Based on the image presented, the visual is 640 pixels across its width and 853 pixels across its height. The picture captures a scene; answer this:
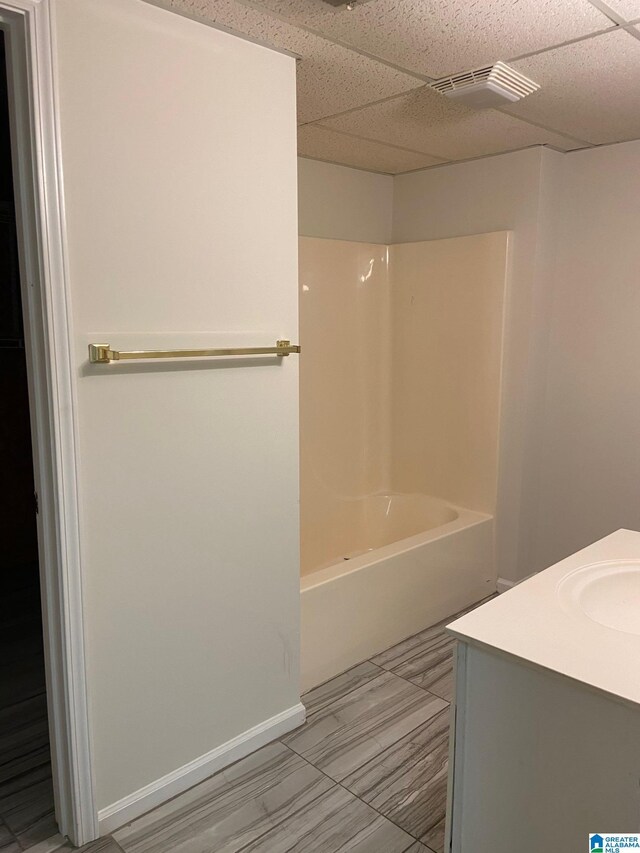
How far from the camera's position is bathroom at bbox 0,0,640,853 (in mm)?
1458

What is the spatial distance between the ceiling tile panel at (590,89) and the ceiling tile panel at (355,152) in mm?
673

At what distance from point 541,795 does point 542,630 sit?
1.06 ft

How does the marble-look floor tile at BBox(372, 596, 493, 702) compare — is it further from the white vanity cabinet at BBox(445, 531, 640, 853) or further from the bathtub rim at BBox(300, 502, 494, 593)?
the white vanity cabinet at BBox(445, 531, 640, 853)

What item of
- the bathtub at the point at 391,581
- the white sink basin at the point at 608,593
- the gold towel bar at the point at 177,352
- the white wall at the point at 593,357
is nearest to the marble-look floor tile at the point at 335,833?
the bathtub at the point at 391,581

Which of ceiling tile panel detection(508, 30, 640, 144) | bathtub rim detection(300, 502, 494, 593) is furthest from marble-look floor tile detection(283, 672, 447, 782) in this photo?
ceiling tile panel detection(508, 30, 640, 144)

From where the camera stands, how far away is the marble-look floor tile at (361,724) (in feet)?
7.06

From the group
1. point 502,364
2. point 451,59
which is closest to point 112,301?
point 451,59

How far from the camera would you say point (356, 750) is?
219 cm

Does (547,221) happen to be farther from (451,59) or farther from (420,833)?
(420,833)

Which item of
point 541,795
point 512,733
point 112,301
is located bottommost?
point 541,795

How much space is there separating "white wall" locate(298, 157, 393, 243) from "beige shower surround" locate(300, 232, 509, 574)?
69 mm

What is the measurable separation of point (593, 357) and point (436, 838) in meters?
2.14

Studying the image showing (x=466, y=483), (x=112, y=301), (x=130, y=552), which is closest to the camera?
(x=112, y=301)

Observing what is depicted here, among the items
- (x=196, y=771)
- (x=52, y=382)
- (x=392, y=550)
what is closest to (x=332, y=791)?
(x=196, y=771)
